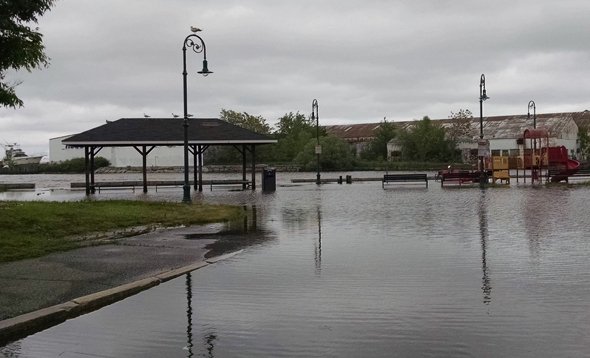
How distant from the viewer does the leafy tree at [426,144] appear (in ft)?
283

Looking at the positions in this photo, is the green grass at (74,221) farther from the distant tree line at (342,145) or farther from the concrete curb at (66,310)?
the distant tree line at (342,145)

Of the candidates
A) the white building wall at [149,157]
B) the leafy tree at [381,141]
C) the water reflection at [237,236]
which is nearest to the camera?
the water reflection at [237,236]

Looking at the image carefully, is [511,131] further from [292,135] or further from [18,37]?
[18,37]

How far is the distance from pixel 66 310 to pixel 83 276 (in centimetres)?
193

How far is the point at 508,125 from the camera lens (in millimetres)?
92688

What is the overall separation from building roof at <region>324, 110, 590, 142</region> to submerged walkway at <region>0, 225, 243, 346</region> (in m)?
80.4

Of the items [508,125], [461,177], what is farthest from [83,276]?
[508,125]

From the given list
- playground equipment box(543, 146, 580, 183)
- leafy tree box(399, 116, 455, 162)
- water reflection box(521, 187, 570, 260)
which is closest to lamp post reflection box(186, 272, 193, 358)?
water reflection box(521, 187, 570, 260)

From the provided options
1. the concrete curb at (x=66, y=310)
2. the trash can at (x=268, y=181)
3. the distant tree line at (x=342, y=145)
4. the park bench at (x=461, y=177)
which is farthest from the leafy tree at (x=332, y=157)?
the concrete curb at (x=66, y=310)

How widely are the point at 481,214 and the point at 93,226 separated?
35.3 ft

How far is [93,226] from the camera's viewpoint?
14.8 meters

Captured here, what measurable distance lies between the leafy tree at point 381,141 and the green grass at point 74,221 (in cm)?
7642

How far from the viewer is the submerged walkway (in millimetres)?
6828

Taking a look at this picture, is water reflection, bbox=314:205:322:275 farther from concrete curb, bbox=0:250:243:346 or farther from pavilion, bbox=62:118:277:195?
pavilion, bbox=62:118:277:195
